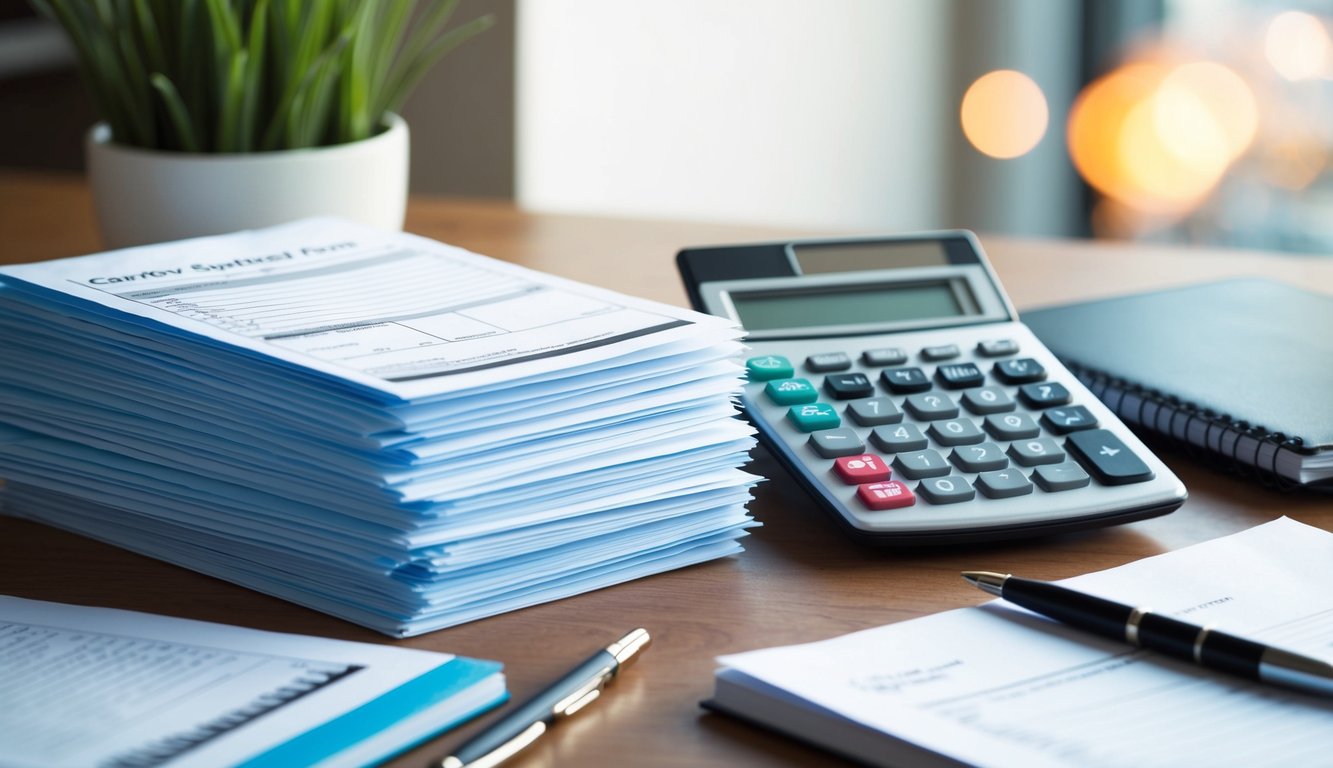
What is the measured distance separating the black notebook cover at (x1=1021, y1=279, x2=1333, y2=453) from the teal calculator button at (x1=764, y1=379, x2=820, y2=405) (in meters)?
0.18

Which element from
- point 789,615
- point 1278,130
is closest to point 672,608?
point 789,615

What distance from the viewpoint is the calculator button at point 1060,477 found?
0.58 m

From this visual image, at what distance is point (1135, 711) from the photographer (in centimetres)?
44

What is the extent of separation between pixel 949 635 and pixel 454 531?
177mm

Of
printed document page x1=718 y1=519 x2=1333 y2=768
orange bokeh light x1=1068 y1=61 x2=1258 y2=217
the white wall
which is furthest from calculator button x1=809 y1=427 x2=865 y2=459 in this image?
orange bokeh light x1=1068 y1=61 x2=1258 y2=217

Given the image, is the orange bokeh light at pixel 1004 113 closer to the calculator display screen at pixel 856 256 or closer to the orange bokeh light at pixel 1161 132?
the orange bokeh light at pixel 1161 132

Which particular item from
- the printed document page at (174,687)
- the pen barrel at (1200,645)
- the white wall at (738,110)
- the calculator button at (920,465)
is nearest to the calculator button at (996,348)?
the calculator button at (920,465)

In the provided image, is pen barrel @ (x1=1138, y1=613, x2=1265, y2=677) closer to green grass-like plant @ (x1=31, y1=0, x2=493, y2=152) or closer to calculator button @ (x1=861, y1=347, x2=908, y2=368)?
calculator button @ (x1=861, y1=347, x2=908, y2=368)

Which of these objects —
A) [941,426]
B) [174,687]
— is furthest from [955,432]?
[174,687]

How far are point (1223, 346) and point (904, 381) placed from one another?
21 cm

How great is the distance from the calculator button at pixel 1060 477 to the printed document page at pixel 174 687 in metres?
0.25

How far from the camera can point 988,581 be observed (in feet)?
1.69

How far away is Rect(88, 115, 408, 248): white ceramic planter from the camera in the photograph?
0.85 metres

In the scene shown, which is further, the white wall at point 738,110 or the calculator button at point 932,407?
the white wall at point 738,110
